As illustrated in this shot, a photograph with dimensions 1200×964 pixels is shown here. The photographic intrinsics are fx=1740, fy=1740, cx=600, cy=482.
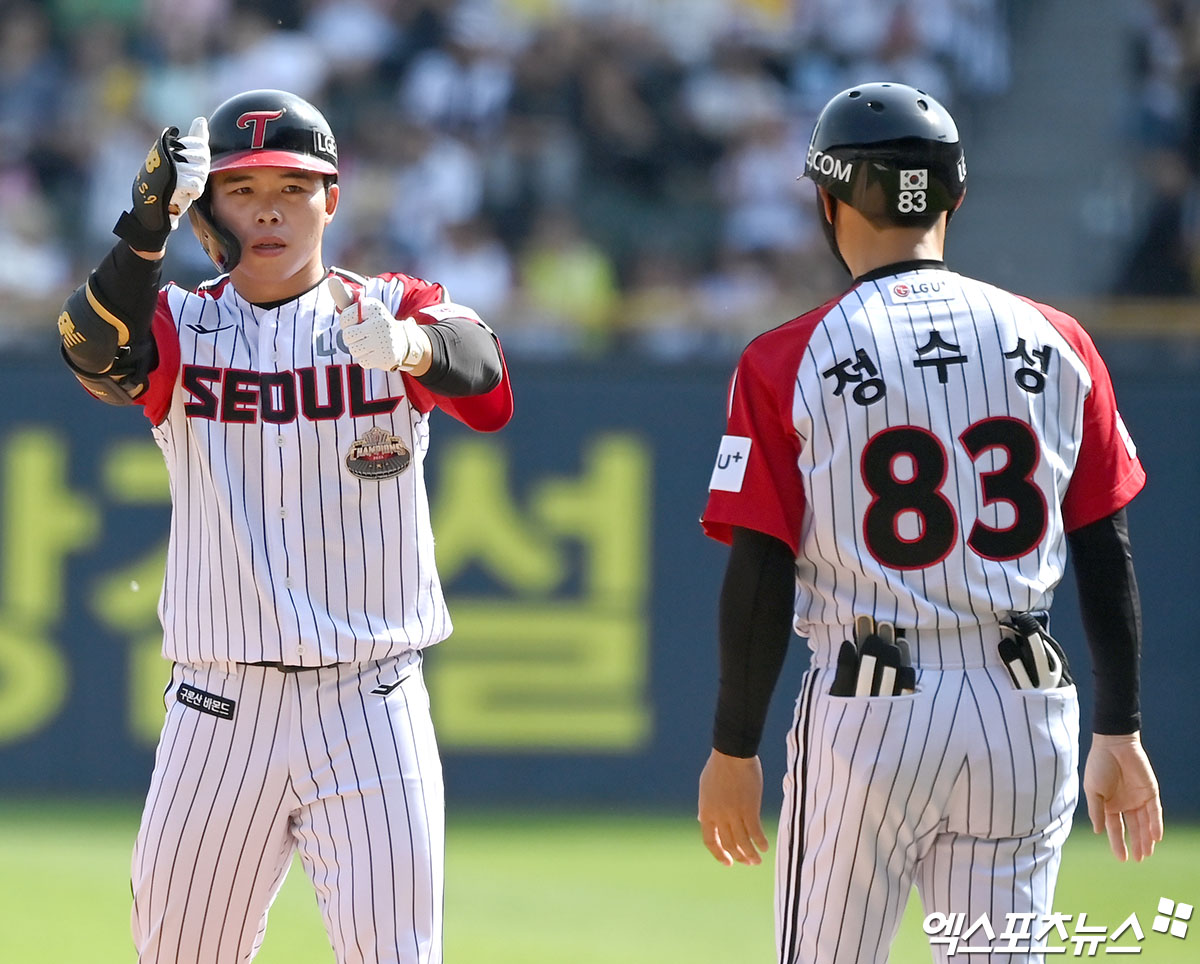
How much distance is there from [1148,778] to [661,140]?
800 centimetres

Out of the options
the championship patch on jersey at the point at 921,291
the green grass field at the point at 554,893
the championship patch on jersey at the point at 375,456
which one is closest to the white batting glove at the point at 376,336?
the championship patch on jersey at the point at 375,456

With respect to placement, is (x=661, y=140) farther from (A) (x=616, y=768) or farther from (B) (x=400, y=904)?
(B) (x=400, y=904)

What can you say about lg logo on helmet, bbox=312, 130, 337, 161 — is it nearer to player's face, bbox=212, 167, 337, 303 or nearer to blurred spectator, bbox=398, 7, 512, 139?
player's face, bbox=212, 167, 337, 303

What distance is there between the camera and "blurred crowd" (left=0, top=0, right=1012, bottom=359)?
10031 millimetres

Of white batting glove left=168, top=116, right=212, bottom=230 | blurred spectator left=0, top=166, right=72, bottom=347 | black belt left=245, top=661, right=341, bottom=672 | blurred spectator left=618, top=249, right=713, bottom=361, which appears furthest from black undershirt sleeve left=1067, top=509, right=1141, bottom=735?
blurred spectator left=0, top=166, right=72, bottom=347

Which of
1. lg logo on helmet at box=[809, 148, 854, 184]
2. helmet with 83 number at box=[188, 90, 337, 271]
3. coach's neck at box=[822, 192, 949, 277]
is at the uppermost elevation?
helmet with 83 number at box=[188, 90, 337, 271]

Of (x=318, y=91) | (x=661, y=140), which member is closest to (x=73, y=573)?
(x=318, y=91)

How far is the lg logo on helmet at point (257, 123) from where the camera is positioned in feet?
11.9

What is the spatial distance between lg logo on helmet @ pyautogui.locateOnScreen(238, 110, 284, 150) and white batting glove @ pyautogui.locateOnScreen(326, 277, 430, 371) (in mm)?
458

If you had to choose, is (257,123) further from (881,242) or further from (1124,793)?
(1124,793)

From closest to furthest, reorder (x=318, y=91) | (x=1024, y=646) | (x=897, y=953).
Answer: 1. (x=1024, y=646)
2. (x=897, y=953)
3. (x=318, y=91)

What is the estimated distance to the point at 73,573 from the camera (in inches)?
325

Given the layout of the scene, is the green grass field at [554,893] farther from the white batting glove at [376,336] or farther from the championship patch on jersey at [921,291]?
the championship patch on jersey at [921,291]

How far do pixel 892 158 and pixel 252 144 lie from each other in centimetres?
133
